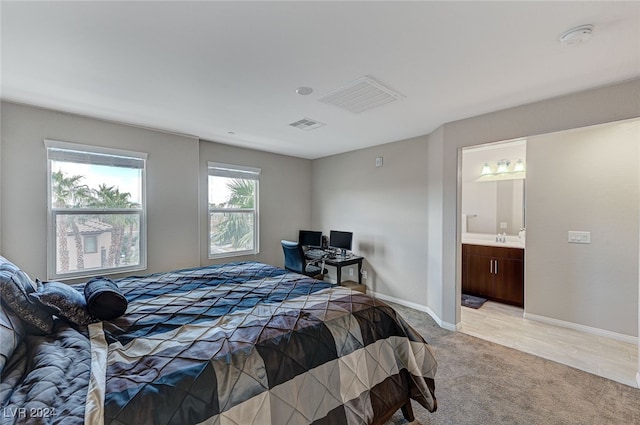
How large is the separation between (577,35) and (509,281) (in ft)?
11.0

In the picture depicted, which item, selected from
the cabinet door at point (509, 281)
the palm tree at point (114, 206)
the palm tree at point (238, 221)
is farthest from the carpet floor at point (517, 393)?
the palm tree at point (114, 206)

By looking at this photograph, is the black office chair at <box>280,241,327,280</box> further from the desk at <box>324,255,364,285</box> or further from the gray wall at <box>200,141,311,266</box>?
the gray wall at <box>200,141,311,266</box>

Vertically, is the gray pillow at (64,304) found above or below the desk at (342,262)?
above

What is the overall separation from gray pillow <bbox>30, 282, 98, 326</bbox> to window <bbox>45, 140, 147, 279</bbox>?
179 centimetres

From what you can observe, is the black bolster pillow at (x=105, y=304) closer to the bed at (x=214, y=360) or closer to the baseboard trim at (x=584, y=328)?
the bed at (x=214, y=360)

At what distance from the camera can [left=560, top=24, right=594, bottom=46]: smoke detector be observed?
5.09 ft

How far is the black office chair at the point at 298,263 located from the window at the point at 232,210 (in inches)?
29.0

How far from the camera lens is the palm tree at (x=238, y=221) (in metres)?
4.32

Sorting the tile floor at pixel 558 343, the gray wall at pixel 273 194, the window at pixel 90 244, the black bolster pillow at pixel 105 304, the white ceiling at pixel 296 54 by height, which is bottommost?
the tile floor at pixel 558 343

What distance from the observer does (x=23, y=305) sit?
49.4 inches

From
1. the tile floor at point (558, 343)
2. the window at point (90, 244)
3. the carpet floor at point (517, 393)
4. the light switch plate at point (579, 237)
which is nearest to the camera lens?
the carpet floor at point (517, 393)

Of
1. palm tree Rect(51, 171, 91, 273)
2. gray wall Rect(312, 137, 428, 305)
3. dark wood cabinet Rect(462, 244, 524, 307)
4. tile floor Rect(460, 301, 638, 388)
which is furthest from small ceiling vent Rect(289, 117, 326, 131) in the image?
dark wood cabinet Rect(462, 244, 524, 307)

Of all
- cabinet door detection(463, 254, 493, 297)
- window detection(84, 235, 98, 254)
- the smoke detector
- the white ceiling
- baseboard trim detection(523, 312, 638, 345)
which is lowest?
baseboard trim detection(523, 312, 638, 345)

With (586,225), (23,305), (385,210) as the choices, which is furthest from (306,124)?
(586,225)
